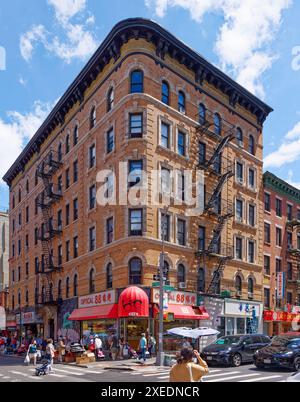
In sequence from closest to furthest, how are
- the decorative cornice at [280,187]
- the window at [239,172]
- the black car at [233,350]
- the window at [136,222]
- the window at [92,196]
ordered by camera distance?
the black car at [233,350]
the window at [136,222]
the window at [92,196]
the window at [239,172]
the decorative cornice at [280,187]

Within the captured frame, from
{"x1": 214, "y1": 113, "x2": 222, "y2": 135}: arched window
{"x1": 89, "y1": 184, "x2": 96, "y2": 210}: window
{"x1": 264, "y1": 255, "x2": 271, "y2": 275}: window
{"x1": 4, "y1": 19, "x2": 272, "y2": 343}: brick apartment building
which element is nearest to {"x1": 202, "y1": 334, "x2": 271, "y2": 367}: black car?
{"x1": 4, "y1": 19, "x2": 272, "y2": 343}: brick apartment building

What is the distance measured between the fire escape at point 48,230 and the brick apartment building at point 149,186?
0.13 metres

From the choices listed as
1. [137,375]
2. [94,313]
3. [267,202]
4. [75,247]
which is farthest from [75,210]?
[137,375]

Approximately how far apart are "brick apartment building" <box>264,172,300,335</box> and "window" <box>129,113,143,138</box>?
16832mm

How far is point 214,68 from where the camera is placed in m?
37.0

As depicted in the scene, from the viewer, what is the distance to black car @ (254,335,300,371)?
2067 cm

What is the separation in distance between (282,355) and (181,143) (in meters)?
18.0

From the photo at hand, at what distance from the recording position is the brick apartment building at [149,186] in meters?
31.1

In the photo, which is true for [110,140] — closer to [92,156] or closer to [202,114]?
[92,156]

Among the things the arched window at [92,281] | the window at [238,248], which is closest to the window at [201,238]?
the window at [238,248]

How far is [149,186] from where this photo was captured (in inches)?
1211

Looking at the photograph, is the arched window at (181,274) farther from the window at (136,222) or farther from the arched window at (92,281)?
the arched window at (92,281)

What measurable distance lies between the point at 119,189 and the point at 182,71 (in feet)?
34.6

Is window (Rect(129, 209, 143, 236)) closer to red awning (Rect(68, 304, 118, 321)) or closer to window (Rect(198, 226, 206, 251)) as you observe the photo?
Answer: red awning (Rect(68, 304, 118, 321))
